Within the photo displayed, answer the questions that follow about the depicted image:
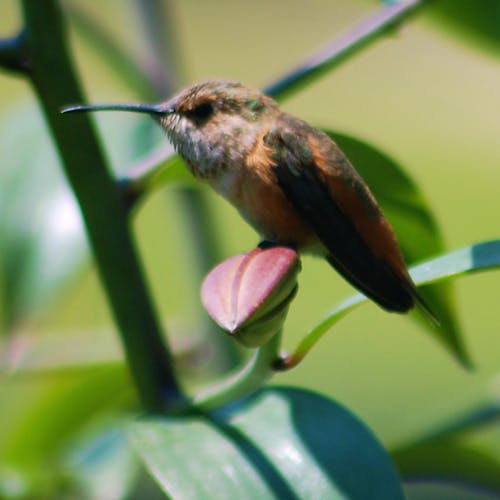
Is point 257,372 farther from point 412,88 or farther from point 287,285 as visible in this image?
point 412,88

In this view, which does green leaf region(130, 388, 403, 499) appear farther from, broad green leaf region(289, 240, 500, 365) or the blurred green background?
the blurred green background

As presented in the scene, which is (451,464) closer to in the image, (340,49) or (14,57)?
(340,49)

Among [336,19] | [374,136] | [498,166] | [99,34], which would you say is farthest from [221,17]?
[99,34]

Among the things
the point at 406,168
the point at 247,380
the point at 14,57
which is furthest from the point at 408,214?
the point at 406,168

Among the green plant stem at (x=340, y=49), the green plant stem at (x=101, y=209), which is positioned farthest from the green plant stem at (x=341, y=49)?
the green plant stem at (x=101, y=209)

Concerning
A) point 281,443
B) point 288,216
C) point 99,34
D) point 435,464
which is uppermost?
point 99,34

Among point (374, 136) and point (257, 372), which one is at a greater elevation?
point (257, 372)

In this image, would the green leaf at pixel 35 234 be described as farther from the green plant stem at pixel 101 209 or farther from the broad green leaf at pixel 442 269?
the broad green leaf at pixel 442 269

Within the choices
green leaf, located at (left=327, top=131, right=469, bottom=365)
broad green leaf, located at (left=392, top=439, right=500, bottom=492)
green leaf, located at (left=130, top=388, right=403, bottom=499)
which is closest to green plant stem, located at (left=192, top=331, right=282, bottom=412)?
green leaf, located at (left=130, top=388, right=403, bottom=499)

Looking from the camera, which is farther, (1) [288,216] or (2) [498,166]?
(2) [498,166]
